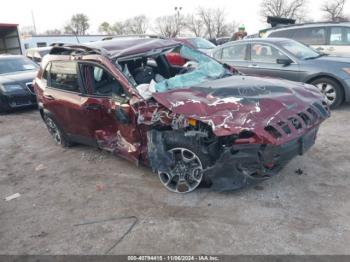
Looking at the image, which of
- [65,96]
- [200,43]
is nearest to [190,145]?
[65,96]

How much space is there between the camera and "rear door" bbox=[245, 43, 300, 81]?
7.27 metres

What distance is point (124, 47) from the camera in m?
4.88

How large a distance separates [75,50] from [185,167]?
8.47 ft

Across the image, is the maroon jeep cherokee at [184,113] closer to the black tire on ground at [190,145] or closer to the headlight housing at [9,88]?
the black tire on ground at [190,145]

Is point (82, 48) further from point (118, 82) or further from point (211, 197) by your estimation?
point (211, 197)

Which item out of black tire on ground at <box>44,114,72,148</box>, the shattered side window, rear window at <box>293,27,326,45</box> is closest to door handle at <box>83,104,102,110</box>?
the shattered side window

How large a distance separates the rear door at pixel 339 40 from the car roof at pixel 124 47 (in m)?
5.68

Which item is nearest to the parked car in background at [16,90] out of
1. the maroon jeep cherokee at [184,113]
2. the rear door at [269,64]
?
the maroon jeep cherokee at [184,113]

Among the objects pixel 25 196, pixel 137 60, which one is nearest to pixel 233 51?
pixel 137 60

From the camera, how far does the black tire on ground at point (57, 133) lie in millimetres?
5837

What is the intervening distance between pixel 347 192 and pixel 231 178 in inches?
53.0

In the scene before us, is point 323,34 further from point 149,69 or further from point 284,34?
point 149,69

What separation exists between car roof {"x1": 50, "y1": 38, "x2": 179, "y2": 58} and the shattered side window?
30 cm

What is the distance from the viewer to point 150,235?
11.0 feet
